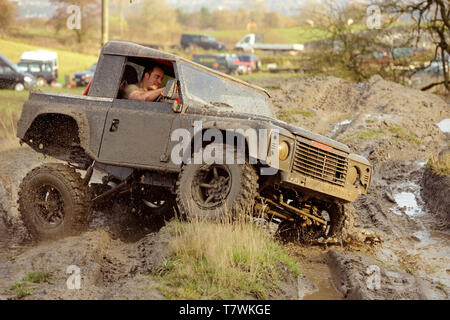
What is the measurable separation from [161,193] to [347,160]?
2.35 meters

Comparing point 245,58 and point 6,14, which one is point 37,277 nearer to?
point 245,58

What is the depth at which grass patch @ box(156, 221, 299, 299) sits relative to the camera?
18.2ft

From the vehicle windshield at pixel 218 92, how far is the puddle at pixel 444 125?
29.5 feet

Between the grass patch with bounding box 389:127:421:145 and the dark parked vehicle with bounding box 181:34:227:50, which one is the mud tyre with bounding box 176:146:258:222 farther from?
the dark parked vehicle with bounding box 181:34:227:50

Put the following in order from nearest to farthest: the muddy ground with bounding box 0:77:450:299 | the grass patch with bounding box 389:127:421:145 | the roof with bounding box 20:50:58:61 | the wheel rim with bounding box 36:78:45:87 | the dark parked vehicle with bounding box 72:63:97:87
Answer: the muddy ground with bounding box 0:77:450:299 < the grass patch with bounding box 389:127:421:145 < the wheel rim with bounding box 36:78:45:87 < the dark parked vehicle with bounding box 72:63:97:87 < the roof with bounding box 20:50:58:61

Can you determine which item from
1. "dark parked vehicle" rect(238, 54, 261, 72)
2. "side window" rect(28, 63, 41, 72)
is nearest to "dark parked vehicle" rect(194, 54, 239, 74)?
"dark parked vehicle" rect(238, 54, 261, 72)

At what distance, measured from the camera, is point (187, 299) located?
530cm

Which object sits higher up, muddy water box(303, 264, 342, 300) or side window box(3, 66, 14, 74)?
side window box(3, 66, 14, 74)

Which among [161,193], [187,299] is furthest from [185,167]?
[187,299]

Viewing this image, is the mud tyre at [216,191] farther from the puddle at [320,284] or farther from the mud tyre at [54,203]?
the mud tyre at [54,203]

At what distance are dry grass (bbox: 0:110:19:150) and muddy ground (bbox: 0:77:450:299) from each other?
41cm

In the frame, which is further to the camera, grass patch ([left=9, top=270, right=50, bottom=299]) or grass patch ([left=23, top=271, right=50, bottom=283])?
grass patch ([left=23, top=271, right=50, bottom=283])

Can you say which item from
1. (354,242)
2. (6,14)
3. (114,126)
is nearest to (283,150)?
(354,242)

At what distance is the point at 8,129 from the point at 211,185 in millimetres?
10251
